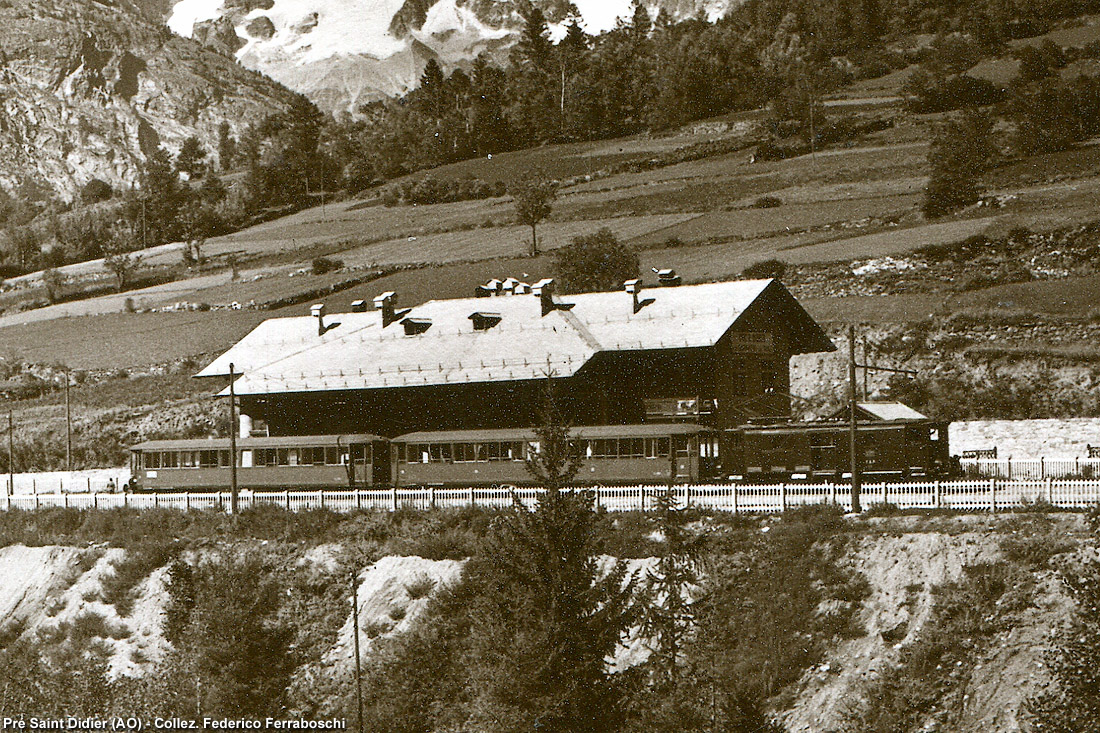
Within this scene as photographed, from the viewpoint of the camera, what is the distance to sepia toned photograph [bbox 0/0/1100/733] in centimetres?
3048

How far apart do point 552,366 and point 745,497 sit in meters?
14.6

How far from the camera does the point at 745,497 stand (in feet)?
127

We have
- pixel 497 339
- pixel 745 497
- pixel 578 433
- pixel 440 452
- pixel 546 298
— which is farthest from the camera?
pixel 546 298

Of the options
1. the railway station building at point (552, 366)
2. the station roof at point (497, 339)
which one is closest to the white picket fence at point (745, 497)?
the station roof at point (497, 339)

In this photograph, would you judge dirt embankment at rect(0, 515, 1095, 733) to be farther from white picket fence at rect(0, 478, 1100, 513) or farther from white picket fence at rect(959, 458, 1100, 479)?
white picket fence at rect(959, 458, 1100, 479)

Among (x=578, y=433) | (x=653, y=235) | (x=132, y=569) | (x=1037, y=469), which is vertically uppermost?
(x=653, y=235)

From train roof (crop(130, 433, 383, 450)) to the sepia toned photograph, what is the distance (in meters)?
0.21

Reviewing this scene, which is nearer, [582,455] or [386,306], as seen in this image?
[582,455]

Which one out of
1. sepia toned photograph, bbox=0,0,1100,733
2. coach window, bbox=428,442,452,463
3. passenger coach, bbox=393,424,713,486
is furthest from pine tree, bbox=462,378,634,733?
coach window, bbox=428,442,452,463

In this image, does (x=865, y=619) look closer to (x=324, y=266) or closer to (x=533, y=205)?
(x=533, y=205)

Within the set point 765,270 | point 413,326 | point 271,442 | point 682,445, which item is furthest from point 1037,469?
point 765,270

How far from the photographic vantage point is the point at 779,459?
45.2m

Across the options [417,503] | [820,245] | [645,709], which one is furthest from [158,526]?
[820,245]

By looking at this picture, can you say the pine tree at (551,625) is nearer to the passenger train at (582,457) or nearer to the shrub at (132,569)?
the passenger train at (582,457)
